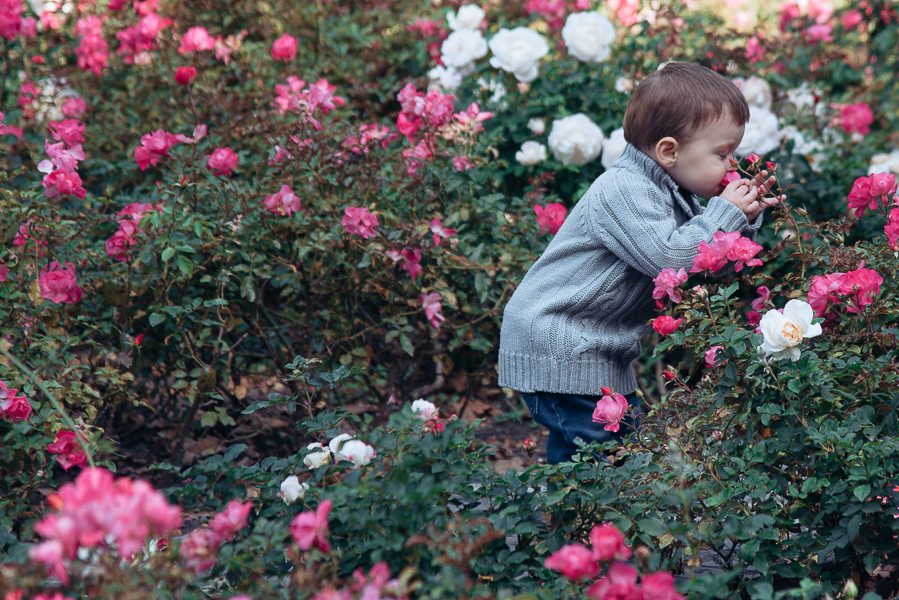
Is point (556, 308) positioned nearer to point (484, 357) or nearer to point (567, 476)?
point (567, 476)

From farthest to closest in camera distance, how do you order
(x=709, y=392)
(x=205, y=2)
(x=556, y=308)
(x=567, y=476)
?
1. (x=205, y=2)
2. (x=556, y=308)
3. (x=709, y=392)
4. (x=567, y=476)

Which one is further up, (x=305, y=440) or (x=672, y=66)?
(x=672, y=66)

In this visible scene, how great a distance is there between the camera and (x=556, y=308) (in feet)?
7.07

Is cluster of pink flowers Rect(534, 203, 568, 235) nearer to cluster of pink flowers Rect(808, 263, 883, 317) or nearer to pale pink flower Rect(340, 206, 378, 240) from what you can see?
pale pink flower Rect(340, 206, 378, 240)

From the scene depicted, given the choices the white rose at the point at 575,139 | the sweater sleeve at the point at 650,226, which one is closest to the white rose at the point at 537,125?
the white rose at the point at 575,139

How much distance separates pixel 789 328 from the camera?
1.62m

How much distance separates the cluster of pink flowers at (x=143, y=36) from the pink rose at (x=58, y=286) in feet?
5.86

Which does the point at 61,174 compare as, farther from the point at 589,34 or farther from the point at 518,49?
the point at 589,34

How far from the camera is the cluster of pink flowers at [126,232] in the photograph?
7.82ft

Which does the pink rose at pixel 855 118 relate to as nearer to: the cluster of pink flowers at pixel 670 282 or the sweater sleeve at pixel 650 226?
the sweater sleeve at pixel 650 226

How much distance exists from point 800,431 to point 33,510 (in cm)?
183

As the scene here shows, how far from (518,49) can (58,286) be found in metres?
1.89

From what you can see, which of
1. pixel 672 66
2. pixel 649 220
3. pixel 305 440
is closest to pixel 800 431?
pixel 649 220

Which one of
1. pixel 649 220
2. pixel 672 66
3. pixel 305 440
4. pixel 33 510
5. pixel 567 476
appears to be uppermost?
pixel 672 66
